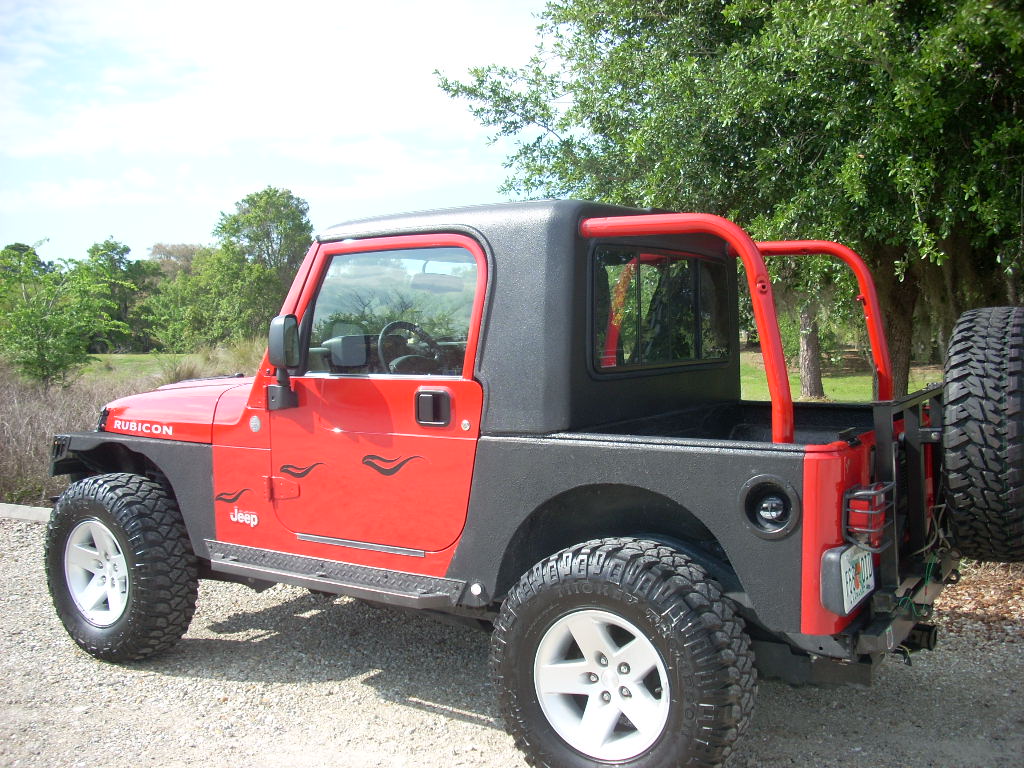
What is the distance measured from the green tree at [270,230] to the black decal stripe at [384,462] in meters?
31.7

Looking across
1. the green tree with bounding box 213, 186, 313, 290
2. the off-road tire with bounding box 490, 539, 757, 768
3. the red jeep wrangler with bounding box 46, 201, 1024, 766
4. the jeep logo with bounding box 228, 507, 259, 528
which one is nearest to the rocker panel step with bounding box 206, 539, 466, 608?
the red jeep wrangler with bounding box 46, 201, 1024, 766

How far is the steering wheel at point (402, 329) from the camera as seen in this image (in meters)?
3.46

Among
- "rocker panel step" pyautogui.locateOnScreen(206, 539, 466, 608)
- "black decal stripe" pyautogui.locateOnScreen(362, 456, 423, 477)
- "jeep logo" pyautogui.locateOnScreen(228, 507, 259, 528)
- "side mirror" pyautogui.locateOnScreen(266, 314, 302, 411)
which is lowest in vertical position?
"rocker panel step" pyautogui.locateOnScreen(206, 539, 466, 608)

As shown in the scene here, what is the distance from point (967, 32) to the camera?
4.11m

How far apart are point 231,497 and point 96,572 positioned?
100 cm

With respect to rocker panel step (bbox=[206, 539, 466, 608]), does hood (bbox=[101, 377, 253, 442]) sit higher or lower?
higher

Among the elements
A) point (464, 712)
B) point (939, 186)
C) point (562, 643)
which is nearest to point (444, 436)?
point (562, 643)

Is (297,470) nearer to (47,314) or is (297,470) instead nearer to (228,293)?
(47,314)

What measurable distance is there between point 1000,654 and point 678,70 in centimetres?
417

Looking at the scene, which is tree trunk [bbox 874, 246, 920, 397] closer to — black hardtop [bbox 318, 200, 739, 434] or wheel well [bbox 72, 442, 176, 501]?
black hardtop [bbox 318, 200, 739, 434]

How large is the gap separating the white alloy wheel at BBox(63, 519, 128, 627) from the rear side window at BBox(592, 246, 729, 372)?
257cm

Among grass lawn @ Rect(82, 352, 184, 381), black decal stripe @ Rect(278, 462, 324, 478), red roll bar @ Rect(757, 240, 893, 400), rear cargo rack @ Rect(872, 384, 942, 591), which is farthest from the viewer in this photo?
grass lawn @ Rect(82, 352, 184, 381)

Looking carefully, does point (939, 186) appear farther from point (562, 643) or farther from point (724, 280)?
point (562, 643)

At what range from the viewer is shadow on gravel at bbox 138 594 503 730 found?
155 inches
